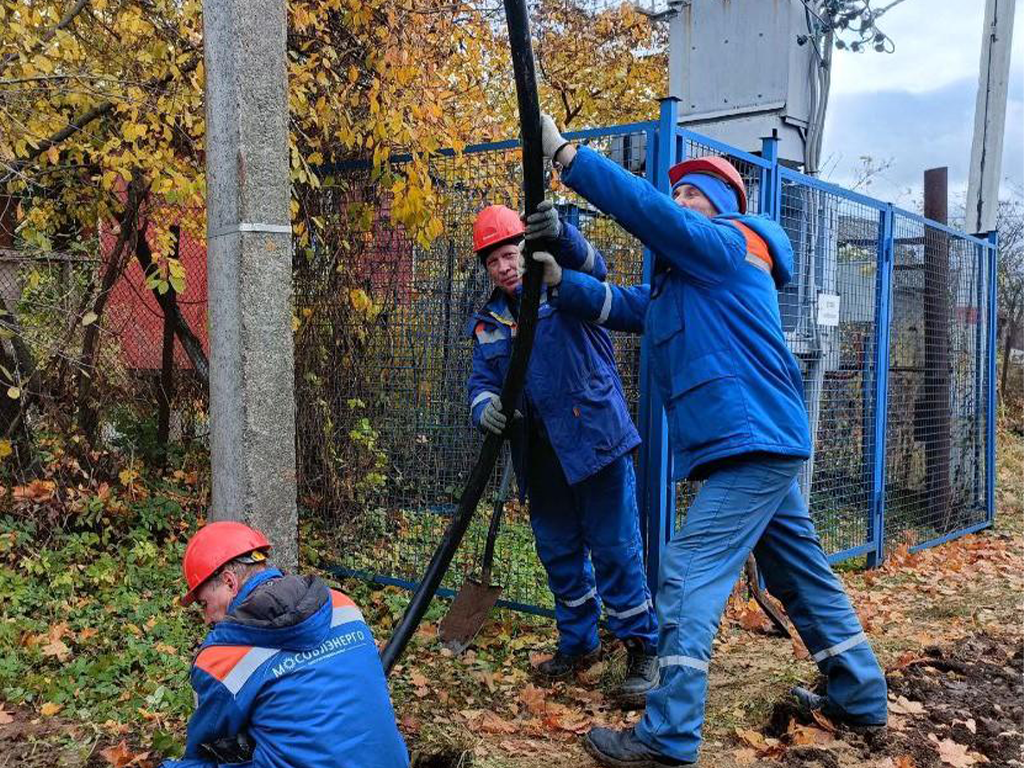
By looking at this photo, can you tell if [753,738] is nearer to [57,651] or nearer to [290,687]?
[290,687]

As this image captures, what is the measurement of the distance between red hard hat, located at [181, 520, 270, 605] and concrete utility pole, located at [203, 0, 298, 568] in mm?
325

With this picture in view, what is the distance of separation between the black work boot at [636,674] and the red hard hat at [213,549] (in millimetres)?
2055

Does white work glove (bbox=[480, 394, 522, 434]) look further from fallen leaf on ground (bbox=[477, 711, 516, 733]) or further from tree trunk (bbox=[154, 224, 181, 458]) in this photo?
tree trunk (bbox=[154, 224, 181, 458])

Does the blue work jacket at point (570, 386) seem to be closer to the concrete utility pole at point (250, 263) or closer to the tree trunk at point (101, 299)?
the concrete utility pole at point (250, 263)

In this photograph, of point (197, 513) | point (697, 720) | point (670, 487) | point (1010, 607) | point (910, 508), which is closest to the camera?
point (697, 720)

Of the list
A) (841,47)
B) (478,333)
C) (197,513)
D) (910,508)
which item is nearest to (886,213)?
(841,47)

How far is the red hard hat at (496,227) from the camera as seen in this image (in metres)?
4.24

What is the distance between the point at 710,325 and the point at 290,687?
76.5 inches

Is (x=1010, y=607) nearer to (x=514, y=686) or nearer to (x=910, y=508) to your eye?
(x=910, y=508)

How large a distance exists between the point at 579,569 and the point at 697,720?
50.9 inches

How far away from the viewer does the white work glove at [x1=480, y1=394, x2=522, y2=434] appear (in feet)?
13.3

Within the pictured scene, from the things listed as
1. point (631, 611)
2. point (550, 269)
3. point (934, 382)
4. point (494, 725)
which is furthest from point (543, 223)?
point (934, 382)

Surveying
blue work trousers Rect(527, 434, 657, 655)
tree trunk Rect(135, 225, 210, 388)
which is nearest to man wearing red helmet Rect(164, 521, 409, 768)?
blue work trousers Rect(527, 434, 657, 655)

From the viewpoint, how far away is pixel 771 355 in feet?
11.5
